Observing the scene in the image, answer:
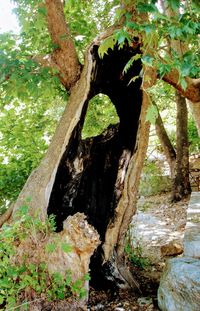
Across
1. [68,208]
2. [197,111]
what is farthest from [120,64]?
[197,111]

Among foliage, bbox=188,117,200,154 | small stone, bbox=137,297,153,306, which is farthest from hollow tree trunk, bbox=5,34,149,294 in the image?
foliage, bbox=188,117,200,154

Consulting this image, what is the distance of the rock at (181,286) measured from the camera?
2.69m

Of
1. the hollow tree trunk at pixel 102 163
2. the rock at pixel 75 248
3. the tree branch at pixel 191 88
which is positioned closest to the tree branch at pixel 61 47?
the hollow tree trunk at pixel 102 163

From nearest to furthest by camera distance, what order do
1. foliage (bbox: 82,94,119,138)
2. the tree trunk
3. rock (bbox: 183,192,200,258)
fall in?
rock (bbox: 183,192,200,258)
foliage (bbox: 82,94,119,138)
the tree trunk

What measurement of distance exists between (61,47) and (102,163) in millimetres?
1626

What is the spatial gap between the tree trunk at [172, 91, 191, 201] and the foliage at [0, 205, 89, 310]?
6.82 meters

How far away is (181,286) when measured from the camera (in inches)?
111

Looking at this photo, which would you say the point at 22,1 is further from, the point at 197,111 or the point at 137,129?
the point at 197,111

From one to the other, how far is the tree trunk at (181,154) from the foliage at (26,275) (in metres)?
6.82

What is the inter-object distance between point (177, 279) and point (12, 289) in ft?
4.86

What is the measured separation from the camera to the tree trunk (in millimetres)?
9188

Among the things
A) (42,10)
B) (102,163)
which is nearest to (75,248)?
(102,163)

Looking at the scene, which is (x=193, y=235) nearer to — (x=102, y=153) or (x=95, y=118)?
(x=102, y=153)

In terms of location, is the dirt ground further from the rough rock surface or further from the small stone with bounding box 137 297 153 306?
the rough rock surface
